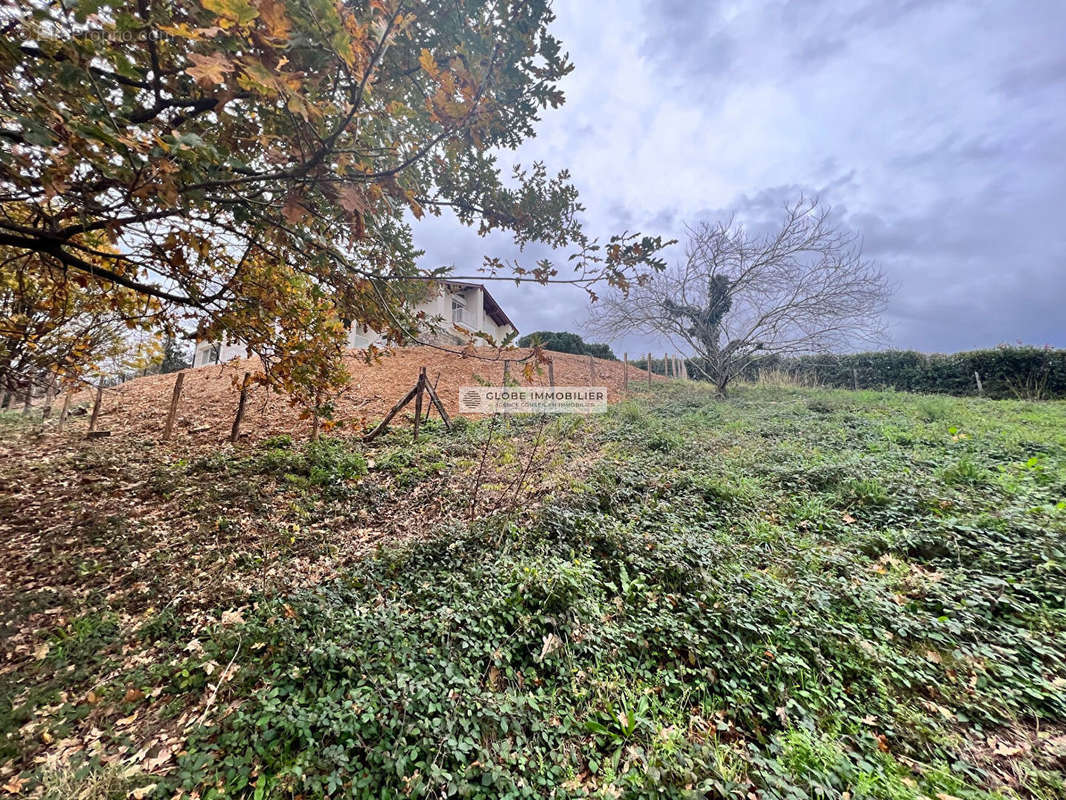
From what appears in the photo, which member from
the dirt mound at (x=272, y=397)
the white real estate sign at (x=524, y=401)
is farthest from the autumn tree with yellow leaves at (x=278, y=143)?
the white real estate sign at (x=524, y=401)

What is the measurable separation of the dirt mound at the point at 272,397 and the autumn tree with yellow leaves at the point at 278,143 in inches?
44.5

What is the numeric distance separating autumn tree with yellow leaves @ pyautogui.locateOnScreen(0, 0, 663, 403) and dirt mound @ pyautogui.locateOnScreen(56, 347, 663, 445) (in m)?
1.13

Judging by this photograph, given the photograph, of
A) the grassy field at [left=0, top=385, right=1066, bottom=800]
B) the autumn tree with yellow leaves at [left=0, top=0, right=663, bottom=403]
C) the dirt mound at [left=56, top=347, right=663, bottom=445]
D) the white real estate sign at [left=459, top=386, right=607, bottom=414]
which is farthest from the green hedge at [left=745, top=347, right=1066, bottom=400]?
the autumn tree with yellow leaves at [left=0, top=0, right=663, bottom=403]

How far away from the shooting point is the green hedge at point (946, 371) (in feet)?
36.3

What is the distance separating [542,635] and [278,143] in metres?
3.87

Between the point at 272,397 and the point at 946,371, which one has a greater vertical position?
the point at 946,371

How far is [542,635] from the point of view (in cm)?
257

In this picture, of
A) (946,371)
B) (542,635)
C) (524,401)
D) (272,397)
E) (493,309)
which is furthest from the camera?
(493,309)

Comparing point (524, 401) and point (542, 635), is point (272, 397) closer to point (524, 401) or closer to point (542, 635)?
point (524, 401)

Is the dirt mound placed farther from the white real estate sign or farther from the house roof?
the house roof

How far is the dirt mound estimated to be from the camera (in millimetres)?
6980

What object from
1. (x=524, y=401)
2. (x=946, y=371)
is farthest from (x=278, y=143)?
(x=946, y=371)

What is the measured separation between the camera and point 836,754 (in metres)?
1.78

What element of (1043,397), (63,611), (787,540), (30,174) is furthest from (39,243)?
(1043,397)
